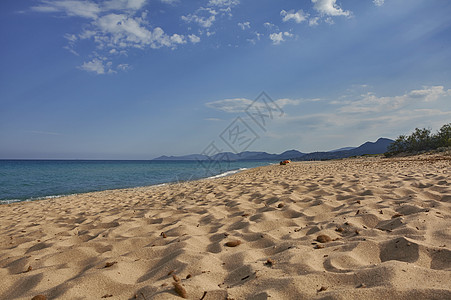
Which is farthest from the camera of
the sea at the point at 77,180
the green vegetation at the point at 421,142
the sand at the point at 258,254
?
the green vegetation at the point at 421,142

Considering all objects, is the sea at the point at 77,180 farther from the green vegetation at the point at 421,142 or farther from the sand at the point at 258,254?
the green vegetation at the point at 421,142

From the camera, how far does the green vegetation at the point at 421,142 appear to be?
21.7 meters

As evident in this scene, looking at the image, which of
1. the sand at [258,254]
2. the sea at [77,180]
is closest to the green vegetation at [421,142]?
the sea at [77,180]

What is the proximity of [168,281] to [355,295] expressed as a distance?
1.17 metres

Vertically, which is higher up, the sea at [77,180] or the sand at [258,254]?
the sand at [258,254]

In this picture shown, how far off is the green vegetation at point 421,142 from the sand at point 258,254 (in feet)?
75.0

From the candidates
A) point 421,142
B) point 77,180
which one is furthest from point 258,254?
point 421,142

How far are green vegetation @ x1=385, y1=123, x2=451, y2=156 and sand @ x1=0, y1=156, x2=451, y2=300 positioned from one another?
22869mm

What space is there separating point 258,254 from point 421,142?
27333mm

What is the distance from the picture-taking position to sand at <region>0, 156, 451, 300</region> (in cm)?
159

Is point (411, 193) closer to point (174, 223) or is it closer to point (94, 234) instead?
point (174, 223)

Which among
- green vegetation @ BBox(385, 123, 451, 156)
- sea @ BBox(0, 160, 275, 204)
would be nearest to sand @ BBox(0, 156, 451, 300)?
sea @ BBox(0, 160, 275, 204)

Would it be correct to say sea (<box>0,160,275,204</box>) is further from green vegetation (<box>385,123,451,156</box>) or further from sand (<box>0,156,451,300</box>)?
green vegetation (<box>385,123,451,156</box>)

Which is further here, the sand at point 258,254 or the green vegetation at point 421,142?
the green vegetation at point 421,142
